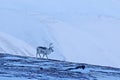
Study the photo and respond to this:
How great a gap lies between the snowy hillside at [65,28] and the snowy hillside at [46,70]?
9.02 m

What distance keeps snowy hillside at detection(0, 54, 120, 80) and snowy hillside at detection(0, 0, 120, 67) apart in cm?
902

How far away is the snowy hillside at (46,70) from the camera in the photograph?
229 centimetres

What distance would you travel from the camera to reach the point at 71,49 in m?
13.7

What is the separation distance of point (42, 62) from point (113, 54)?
11.2 metres

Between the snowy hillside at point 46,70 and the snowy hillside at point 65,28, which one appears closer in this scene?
the snowy hillside at point 46,70

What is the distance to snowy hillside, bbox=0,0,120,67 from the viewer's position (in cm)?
1288

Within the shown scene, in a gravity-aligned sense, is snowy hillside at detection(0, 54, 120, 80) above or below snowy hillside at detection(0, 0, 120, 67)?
below

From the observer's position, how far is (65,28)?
51.8 feet

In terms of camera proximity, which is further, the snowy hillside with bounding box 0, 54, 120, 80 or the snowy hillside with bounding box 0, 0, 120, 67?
the snowy hillside with bounding box 0, 0, 120, 67

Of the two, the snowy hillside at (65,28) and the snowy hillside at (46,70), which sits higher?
the snowy hillside at (65,28)

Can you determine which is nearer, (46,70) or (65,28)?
(46,70)

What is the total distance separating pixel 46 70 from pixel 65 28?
524 inches

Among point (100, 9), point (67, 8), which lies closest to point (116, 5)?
point (100, 9)

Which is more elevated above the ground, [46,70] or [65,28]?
[65,28]
